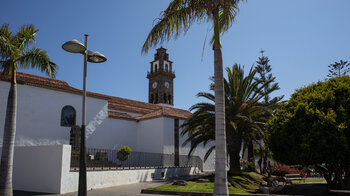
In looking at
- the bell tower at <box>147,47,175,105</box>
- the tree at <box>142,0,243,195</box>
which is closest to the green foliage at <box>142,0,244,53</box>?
the tree at <box>142,0,243,195</box>

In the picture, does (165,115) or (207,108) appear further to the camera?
(165,115)

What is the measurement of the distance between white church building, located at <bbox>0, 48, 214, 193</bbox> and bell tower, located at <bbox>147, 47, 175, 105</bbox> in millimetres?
19271

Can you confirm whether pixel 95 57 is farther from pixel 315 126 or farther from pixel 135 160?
pixel 135 160

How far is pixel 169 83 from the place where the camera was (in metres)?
50.8

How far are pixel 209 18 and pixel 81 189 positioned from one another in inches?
248

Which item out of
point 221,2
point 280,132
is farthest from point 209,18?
point 280,132

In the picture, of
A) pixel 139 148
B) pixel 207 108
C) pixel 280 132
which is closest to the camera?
pixel 280 132

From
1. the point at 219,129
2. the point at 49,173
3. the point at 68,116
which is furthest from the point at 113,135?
the point at 219,129

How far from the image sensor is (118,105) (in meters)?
27.5

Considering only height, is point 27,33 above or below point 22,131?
above

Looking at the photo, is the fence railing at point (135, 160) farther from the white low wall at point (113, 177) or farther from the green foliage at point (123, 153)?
the white low wall at point (113, 177)

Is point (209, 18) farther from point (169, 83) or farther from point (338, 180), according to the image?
point (169, 83)

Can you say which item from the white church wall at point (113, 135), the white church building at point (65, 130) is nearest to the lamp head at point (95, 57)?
the white church building at point (65, 130)

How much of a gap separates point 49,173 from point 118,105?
15032mm
